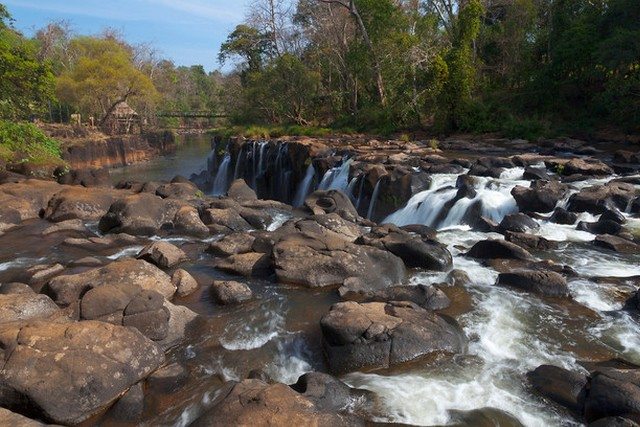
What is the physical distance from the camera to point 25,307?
6633mm

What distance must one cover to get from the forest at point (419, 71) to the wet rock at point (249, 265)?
43.4ft

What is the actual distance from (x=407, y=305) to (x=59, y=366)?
4355 millimetres

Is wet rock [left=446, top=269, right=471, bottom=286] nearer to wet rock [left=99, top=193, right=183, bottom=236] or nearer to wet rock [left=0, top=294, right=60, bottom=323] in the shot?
wet rock [left=0, top=294, right=60, bottom=323]

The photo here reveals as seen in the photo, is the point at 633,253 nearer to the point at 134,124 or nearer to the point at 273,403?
the point at 273,403

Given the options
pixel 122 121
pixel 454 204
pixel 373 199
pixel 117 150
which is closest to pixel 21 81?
pixel 373 199

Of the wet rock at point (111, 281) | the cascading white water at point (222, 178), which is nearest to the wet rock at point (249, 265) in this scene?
the wet rock at point (111, 281)

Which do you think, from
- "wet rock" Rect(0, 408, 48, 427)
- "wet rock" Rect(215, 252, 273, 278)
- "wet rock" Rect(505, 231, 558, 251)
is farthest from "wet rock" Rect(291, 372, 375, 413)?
"wet rock" Rect(505, 231, 558, 251)

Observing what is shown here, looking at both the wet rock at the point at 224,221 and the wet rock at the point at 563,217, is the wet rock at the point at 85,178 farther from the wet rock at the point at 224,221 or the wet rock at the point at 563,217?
the wet rock at the point at 563,217

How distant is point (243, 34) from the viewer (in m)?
44.7

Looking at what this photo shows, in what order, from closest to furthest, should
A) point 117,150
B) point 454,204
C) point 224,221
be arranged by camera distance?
point 224,221, point 454,204, point 117,150

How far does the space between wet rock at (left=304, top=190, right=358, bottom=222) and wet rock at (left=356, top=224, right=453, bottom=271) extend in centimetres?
334

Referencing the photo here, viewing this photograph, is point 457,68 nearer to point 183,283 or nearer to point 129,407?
point 183,283

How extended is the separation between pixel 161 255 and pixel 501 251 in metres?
6.63

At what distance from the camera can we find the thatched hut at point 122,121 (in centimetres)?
4622
